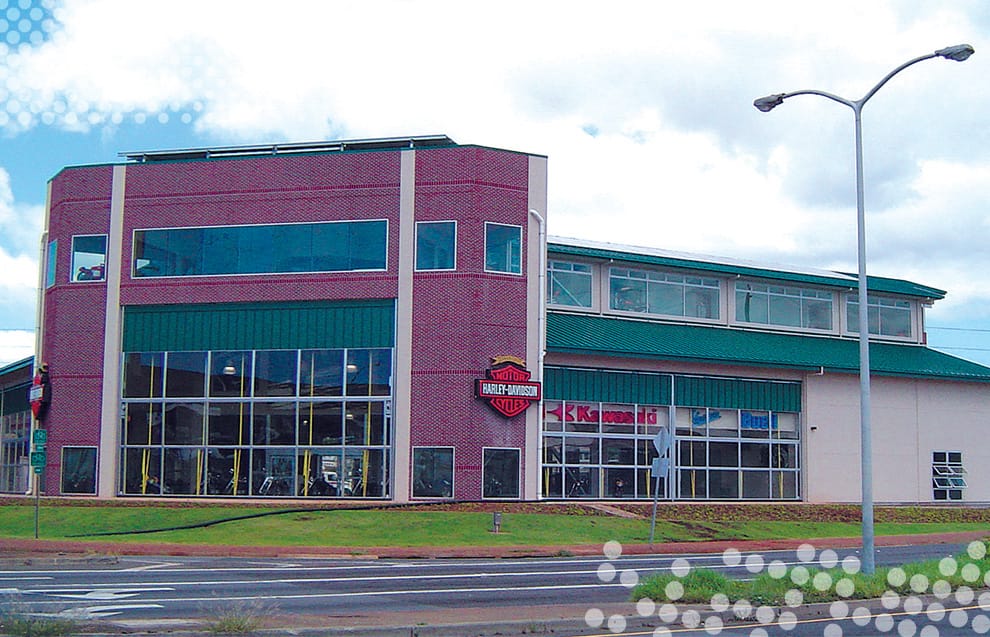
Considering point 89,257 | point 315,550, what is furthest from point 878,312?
point 89,257

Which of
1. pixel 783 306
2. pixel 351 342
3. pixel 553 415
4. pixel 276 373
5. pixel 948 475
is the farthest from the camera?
pixel 948 475

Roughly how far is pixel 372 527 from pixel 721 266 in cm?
2112

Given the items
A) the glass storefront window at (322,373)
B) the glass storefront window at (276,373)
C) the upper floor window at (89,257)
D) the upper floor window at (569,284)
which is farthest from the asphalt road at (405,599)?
the upper floor window at (569,284)

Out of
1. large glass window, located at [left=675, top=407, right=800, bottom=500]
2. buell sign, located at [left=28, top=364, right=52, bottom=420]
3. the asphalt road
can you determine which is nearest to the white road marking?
the asphalt road

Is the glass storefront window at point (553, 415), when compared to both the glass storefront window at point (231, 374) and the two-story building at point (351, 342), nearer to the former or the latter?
the two-story building at point (351, 342)

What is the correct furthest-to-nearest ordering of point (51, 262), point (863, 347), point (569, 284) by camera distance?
1. point (569, 284)
2. point (51, 262)
3. point (863, 347)

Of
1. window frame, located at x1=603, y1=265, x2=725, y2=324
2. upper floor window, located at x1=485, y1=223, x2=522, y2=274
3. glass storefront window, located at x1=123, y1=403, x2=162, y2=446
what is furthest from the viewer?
window frame, located at x1=603, y1=265, x2=725, y2=324

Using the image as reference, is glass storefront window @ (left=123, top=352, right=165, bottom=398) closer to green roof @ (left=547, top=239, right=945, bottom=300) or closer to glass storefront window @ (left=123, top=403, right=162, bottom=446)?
glass storefront window @ (left=123, top=403, right=162, bottom=446)

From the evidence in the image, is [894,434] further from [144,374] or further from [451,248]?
[144,374]

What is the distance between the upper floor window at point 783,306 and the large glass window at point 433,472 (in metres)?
16.5

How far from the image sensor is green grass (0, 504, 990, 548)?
31359 millimetres

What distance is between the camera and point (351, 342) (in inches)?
1581

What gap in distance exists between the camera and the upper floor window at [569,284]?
44.9m

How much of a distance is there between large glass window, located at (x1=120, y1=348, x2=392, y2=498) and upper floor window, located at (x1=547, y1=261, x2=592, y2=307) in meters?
8.20
